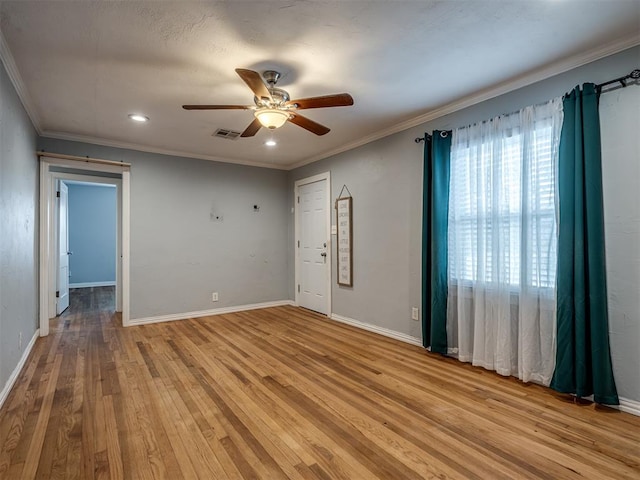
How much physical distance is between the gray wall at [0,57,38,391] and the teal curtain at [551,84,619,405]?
4037mm

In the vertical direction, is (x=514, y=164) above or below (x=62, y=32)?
below

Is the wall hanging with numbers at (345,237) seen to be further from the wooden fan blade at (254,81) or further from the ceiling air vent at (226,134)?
the wooden fan blade at (254,81)

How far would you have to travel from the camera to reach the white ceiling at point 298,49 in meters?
1.93

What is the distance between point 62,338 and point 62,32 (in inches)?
136

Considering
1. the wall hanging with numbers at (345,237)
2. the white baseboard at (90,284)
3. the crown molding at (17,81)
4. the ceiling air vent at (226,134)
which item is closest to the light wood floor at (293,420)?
the wall hanging with numbers at (345,237)

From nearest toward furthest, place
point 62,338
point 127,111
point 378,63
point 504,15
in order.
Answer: point 504,15
point 378,63
point 127,111
point 62,338

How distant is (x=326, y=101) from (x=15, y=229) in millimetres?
2811

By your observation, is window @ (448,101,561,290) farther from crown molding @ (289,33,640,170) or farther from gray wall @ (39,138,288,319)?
gray wall @ (39,138,288,319)

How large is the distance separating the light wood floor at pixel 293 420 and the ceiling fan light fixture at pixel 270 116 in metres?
2.09

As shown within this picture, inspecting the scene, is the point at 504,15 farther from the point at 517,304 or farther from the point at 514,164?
the point at 517,304

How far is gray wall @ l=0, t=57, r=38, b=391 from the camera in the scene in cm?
244

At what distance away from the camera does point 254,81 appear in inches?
85.7

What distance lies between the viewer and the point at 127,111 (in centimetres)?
341

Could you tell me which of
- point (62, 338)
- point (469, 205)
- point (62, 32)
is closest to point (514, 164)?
point (469, 205)
